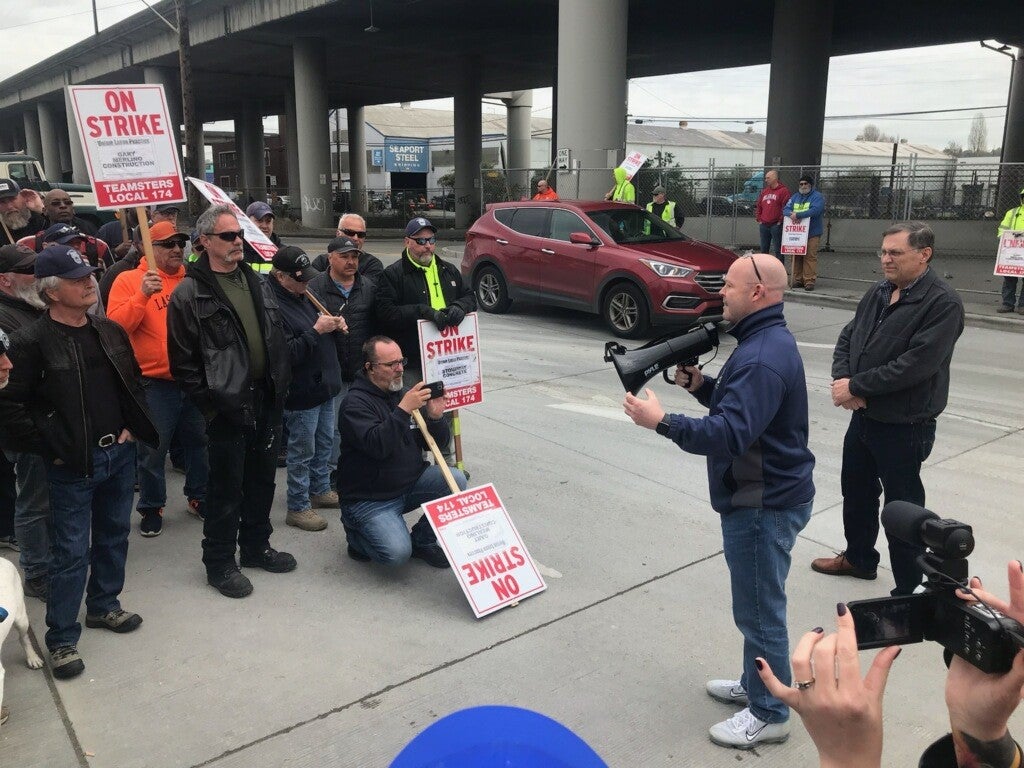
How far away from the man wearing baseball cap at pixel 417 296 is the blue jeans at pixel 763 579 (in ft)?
9.60

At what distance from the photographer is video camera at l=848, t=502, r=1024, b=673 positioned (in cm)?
134

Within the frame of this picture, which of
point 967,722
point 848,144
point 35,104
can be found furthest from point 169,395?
point 848,144

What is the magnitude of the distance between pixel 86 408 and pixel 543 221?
919 centimetres

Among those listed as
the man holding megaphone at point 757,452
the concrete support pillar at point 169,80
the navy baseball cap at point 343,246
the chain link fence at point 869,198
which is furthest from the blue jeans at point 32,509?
the concrete support pillar at point 169,80

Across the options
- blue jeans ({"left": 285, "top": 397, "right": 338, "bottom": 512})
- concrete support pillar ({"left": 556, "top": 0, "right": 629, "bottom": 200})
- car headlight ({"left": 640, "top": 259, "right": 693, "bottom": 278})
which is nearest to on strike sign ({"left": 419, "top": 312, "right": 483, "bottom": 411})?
blue jeans ({"left": 285, "top": 397, "right": 338, "bottom": 512})

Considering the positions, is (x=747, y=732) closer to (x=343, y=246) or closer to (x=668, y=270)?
(x=343, y=246)

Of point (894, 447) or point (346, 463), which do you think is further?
point (346, 463)

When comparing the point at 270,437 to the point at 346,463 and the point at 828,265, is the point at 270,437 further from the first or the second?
the point at 828,265

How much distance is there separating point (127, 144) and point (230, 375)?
2069 millimetres

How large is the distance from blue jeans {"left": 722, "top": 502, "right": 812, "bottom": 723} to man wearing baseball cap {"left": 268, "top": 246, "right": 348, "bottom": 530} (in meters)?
2.67

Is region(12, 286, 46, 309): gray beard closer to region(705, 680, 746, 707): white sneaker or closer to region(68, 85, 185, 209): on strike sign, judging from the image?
region(68, 85, 185, 209): on strike sign

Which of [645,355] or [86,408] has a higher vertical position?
[645,355]

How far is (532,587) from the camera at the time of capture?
4262 millimetres

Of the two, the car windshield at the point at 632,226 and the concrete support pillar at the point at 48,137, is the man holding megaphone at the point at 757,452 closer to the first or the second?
the car windshield at the point at 632,226
